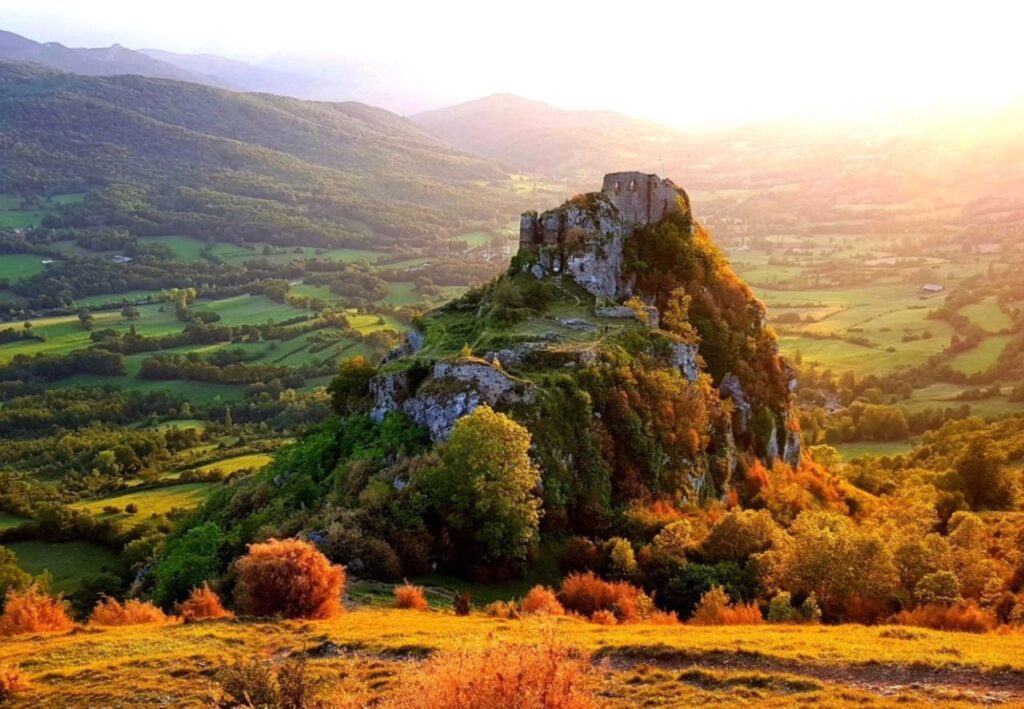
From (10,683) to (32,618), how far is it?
701 centimetres

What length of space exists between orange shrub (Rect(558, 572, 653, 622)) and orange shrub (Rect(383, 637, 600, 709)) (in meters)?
14.5

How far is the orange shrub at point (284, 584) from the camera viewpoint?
990 inches

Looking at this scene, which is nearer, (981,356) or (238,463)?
(238,463)

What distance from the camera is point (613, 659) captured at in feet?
69.4

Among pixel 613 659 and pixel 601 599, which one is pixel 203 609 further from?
pixel 601 599

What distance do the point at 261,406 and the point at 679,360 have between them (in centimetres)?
9968

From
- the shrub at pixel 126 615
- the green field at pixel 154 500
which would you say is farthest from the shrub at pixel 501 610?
the green field at pixel 154 500

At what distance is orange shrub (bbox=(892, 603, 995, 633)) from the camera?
25969 mm

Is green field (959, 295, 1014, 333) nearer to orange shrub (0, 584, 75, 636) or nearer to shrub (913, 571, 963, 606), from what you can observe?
Answer: shrub (913, 571, 963, 606)

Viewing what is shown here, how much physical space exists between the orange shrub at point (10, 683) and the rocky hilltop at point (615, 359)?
21538 mm

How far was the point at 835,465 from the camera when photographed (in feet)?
235

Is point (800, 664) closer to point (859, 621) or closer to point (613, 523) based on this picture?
point (859, 621)

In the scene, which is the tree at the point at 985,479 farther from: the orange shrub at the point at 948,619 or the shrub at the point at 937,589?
the orange shrub at the point at 948,619

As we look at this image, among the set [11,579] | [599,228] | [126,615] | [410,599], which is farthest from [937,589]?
[11,579]
